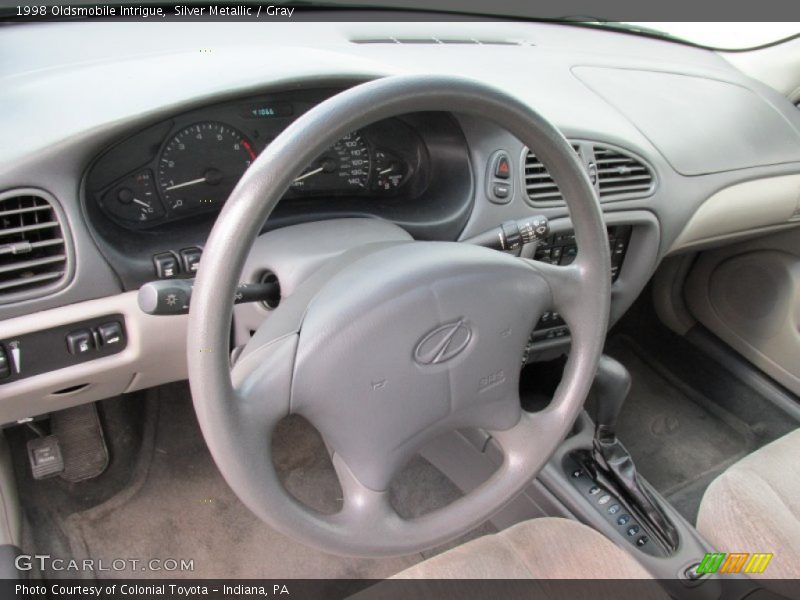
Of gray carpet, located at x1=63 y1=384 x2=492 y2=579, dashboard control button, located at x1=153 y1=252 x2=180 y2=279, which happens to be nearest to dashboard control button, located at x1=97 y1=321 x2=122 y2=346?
dashboard control button, located at x1=153 y1=252 x2=180 y2=279

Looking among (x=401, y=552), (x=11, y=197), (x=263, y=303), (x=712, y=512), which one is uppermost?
(x=11, y=197)

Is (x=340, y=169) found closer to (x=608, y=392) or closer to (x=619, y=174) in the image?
(x=619, y=174)

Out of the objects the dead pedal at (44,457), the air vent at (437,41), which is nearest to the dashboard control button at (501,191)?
the air vent at (437,41)

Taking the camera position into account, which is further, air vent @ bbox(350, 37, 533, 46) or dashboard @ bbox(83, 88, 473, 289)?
air vent @ bbox(350, 37, 533, 46)

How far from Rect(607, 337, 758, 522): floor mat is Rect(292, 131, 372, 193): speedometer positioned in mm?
1155

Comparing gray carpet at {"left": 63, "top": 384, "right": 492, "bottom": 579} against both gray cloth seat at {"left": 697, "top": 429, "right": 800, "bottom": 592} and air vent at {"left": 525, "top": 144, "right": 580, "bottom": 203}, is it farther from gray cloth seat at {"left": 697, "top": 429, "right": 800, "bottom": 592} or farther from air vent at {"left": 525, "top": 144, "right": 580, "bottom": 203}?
air vent at {"left": 525, "top": 144, "right": 580, "bottom": 203}

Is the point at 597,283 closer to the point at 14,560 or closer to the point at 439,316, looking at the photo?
the point at 439,316

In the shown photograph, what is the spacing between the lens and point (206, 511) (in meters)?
1.85

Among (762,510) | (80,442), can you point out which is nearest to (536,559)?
(762,510)

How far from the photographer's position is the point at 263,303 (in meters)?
1.17

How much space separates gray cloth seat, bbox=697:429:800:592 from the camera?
1.31 meters

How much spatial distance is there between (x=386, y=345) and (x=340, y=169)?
1.80 feet

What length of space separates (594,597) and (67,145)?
1007mm

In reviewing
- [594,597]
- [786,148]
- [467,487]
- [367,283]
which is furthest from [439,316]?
[786,148]
